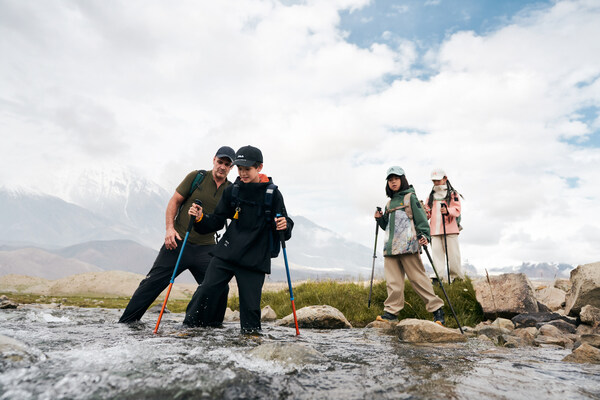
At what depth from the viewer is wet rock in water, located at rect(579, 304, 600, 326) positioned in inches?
319

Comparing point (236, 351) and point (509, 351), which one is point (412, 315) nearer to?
point (509, 351)

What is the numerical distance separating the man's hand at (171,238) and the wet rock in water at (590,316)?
845 centimetres

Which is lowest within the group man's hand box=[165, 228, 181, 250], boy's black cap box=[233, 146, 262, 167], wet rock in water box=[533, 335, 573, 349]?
wet rock in water box=[533, 335, 573, 349]

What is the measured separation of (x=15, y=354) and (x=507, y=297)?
33.7 feet

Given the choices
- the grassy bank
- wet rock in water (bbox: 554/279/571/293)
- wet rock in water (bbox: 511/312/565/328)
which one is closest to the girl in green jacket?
the grassy bank

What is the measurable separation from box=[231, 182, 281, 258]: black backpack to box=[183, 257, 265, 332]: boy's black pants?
0.49 m

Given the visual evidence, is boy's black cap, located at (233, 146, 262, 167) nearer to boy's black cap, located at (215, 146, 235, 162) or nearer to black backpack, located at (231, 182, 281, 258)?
black backpack, located at (231, 182, 281, 258)

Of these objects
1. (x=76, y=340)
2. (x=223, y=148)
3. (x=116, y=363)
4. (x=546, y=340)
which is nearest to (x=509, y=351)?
(x=546, y=340)

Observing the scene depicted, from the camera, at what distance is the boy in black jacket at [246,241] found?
664cm

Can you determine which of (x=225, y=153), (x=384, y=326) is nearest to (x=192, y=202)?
(x=225, y=153)

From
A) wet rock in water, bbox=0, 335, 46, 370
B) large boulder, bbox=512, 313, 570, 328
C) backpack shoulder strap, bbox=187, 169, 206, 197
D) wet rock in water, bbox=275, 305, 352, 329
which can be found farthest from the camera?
wet rock in water, bbox=275, 305, 352, 329

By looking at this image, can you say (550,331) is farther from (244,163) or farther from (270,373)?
(244,163)

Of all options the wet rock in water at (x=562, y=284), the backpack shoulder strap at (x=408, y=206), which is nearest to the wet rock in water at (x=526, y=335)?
the backpack shoulder strap at (x=408, y=206)

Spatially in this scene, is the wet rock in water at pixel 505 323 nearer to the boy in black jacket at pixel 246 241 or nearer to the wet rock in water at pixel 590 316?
the wet rock in water at pixel 590 316
